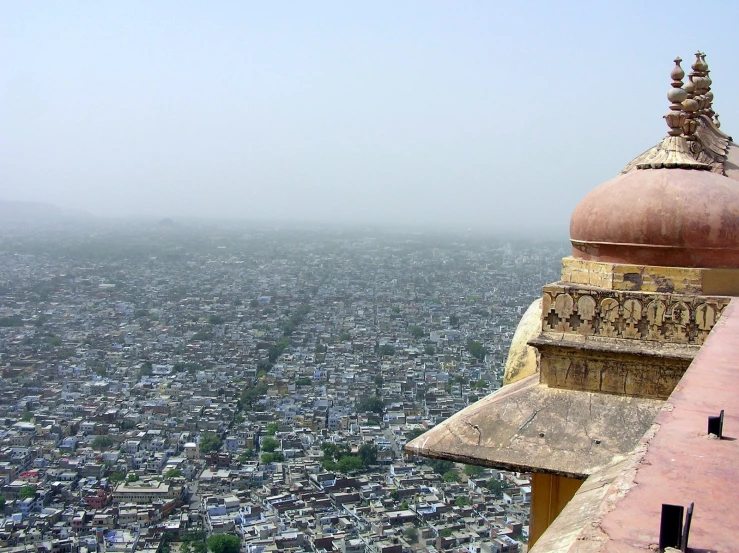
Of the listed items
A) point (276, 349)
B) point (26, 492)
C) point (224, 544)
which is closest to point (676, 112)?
point (224, 544)

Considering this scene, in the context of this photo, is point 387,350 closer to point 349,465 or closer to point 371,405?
point 371,405

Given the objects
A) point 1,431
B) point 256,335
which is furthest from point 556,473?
point 256,335

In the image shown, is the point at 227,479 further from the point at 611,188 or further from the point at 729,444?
the point at 729,444

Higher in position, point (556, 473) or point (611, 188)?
point (611, 188)

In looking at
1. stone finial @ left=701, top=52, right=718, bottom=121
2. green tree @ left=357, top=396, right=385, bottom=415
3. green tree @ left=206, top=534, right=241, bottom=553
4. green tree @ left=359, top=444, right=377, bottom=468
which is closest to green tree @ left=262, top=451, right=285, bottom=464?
green tree @ left=359, top=444, right=377, bottom=468

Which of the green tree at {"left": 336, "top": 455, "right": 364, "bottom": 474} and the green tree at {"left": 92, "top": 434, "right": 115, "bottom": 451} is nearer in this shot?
the green tree at {"left": 336, "top": 455, "right": 364, "bottom": 474}

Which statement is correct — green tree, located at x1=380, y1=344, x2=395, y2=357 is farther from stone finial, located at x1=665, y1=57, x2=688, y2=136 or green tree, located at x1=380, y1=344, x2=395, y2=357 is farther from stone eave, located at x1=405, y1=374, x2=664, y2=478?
stone eave, located at x1=405, y1=374, x2=664, y2=478

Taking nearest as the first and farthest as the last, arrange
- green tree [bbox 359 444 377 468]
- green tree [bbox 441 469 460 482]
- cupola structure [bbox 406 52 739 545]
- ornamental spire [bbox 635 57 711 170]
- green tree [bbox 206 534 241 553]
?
cupola structure [bbox 406 52 739 545], ornamental spire [bbox 635 57 711 170], green tree [bbox 206 534 241 553], green tree [bbox 441 469 460 482], green tree [bbox 359 444 377 468]
